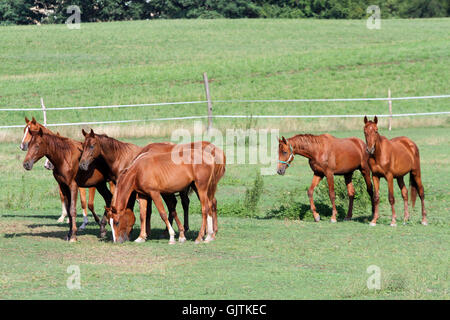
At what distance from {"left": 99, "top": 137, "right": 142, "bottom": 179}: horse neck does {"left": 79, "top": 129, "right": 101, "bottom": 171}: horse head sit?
162 mm

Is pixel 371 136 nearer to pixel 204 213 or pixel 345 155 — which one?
pixel 345 155

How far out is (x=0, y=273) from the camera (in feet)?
31.5

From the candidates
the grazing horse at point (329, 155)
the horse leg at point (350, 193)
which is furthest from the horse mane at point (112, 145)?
the horse leg at point (350, 193)

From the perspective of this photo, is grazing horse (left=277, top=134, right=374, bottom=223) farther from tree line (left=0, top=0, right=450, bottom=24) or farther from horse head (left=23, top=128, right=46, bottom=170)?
tree line (left=0, top=0, right=450, bottom=24)

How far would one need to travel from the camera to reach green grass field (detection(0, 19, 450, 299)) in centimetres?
920

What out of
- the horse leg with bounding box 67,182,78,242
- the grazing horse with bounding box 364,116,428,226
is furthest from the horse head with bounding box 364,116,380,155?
the horse leg with bounding box 67,182,78,242

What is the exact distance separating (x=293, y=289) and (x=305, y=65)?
37376 millimetres

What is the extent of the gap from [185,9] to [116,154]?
7128 cm

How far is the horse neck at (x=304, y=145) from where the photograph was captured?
14.0 m

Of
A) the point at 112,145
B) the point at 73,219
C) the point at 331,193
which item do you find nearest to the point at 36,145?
the point at 112,145

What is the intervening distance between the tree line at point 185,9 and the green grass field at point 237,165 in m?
12.2

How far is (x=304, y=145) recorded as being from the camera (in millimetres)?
14055

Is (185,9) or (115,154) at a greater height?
(185,9)

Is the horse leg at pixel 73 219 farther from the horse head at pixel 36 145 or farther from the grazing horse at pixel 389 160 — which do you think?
the grazing horse at pixel 389 160
